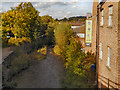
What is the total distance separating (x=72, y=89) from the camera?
5.32 meters

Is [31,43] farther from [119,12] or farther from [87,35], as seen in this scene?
[119,12]

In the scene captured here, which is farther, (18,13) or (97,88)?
(18,13)

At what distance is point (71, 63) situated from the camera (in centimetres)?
692

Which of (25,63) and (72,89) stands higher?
(25,63)

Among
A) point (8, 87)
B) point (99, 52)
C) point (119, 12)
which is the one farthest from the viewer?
point (99, 52)

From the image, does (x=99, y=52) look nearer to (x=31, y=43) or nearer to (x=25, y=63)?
(x=25, y=63)

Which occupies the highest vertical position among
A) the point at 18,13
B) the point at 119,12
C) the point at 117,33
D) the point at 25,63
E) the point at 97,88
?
the point at 18,13

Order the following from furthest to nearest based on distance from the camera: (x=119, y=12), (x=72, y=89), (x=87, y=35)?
(x=87, y=35), (x=72, y=89), (x=119, y=12)

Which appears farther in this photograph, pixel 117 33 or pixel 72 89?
pixel 72 89

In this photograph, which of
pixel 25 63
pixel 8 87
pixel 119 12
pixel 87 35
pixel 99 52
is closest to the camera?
pixel 119 12

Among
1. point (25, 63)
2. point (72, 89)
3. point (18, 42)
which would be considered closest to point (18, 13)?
point (18, 42)

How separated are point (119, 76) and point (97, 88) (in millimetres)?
2195

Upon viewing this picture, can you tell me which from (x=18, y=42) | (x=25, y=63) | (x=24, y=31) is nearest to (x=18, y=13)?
(x=24, y=31)

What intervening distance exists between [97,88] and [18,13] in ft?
35.2
